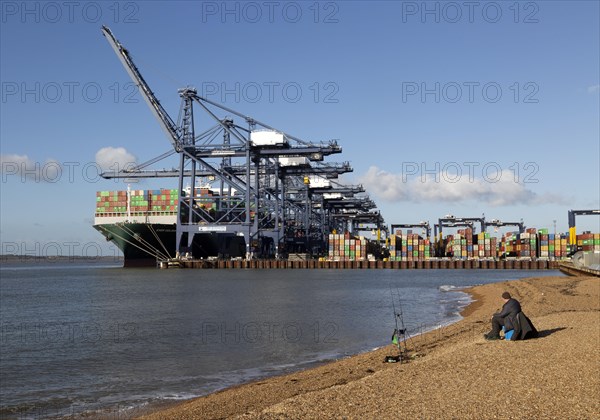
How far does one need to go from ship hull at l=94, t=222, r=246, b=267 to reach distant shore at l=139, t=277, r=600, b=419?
72578 mm

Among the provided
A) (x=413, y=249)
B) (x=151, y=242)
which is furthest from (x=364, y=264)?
(x=151, y=242)

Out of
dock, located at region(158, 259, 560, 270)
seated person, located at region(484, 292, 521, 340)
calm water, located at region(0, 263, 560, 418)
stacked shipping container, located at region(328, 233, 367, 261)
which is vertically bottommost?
calm water, located at region(0, 263, 560, 418)

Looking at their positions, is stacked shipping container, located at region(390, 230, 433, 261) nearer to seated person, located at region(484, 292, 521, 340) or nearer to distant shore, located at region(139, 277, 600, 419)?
distant shore, located at region(139, 277, 600, 419)

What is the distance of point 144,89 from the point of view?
7325cm

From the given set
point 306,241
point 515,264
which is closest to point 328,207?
point 306,241

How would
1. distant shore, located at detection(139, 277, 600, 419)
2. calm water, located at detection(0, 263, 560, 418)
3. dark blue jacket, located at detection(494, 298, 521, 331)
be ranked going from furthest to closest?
1. dark blue jacket, located at detection(494, 298, 521, 331)
2. calm water, located at detection(0, 263, 560, 418)
3. distant shore, located at detection(139, 277, 600, 419)

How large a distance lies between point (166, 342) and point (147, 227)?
66181 millimetres

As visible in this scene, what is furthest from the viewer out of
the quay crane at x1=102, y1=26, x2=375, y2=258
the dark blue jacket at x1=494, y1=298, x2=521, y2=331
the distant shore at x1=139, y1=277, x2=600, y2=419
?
the quay crane at x1=102, y1=26, x2=375, y2=258

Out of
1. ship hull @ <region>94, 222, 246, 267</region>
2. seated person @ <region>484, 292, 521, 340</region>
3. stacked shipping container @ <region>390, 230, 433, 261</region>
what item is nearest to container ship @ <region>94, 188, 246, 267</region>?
ship hull @ <region>94, 222, 246, 267</region>

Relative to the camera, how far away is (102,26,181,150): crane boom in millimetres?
72750

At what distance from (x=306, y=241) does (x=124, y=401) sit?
84.2 metres

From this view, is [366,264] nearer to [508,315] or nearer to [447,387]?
[508,315]

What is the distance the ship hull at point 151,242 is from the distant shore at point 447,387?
72.6 m

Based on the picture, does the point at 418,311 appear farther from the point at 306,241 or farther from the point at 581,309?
the point at 306,241
